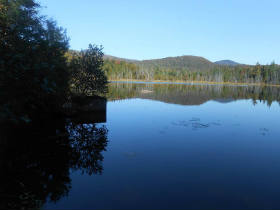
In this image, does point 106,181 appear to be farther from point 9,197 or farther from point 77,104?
point 77,104

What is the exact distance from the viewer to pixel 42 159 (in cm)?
1041

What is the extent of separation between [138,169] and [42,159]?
5.35 metres

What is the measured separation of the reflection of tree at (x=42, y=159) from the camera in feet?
23.8

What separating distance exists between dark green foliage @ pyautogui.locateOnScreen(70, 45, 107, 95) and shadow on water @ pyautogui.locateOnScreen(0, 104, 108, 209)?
904cm

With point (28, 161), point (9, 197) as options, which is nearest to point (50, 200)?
point (9, 197)

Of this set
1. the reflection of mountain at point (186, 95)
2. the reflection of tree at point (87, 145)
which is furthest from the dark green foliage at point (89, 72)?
the reflection of mountain at point (186, 95)

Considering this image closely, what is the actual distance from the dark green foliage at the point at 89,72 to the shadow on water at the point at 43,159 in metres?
9.04

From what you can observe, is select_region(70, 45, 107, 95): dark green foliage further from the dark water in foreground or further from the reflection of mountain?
the reflection of mountain

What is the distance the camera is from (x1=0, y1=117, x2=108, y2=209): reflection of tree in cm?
726

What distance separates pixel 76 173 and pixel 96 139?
5.41m

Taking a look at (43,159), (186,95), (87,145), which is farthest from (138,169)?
(186,95)

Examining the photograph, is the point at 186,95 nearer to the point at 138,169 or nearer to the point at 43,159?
the point at 138,169

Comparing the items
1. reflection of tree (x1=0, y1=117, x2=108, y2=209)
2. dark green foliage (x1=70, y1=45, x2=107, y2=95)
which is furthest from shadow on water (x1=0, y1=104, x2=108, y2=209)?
dark green foliage (x1=70, y1=45, x2=107, y2=95)

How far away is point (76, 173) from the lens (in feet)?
30.2
